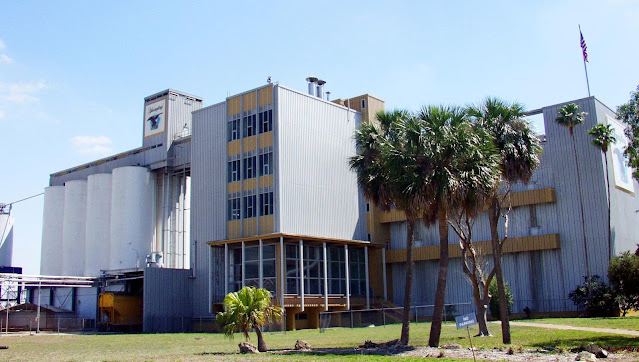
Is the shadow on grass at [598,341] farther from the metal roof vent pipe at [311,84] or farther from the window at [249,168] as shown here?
the metal roof vent pipe at [311,84]

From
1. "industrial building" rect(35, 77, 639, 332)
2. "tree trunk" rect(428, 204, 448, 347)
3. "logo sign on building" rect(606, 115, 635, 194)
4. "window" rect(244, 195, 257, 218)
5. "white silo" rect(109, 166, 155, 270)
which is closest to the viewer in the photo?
"tree trunk" rect(428, 204, 448, 347)

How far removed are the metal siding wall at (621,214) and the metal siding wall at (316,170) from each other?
22.7m

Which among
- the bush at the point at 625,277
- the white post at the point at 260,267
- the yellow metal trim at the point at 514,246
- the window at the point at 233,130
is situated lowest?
the bush at the point at 625,277

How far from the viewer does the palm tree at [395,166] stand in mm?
26781

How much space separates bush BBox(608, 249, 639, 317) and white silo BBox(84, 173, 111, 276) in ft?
167

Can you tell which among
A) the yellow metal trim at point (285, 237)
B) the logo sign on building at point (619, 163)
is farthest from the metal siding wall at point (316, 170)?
the logo sign on building at point (619, 163)

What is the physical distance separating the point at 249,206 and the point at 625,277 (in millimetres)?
30594

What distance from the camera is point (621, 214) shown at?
55.2 metres

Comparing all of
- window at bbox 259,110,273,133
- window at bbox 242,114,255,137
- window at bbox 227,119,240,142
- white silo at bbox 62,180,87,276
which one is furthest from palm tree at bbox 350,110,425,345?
white silo at bbox 62,180,87,276

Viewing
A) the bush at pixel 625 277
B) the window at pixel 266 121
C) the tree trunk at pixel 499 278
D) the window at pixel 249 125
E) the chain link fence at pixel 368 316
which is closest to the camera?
the tree trunk at pixel 499 278

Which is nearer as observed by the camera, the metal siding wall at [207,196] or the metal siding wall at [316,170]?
the metal siding wall at [316,170]

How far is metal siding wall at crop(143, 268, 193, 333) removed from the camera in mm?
58938

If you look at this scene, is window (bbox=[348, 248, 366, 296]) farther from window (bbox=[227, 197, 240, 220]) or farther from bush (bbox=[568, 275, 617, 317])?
bush (bbox=[568, 275, 617, 317])

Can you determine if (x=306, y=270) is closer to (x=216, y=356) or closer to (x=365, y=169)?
(x=365, y=169)
